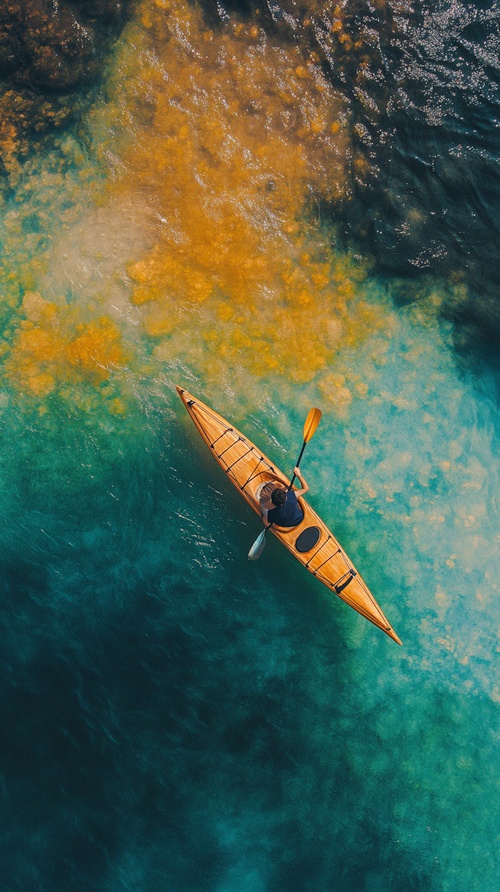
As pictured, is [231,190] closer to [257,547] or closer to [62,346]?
[62,346]

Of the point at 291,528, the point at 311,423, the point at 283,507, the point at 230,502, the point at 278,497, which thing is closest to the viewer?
the point at 278,497

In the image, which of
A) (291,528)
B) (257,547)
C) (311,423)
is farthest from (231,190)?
(257,547)

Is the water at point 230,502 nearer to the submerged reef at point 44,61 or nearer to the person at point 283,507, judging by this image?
the submerged reef at point 44,61

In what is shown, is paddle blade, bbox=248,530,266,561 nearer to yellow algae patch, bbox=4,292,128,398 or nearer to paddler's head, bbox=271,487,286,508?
paddler's head, bbox=271,487,286,508

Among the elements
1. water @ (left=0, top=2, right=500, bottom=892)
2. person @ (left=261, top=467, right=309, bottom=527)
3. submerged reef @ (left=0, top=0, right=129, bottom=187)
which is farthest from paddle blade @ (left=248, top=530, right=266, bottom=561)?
submerged reef @ (left=0, top=0, right=129, bottom=187)

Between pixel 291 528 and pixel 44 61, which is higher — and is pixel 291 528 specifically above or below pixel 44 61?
below

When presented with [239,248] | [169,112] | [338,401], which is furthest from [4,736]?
[169,112]

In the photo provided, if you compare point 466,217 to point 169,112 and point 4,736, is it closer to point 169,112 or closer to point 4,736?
point 169,112
